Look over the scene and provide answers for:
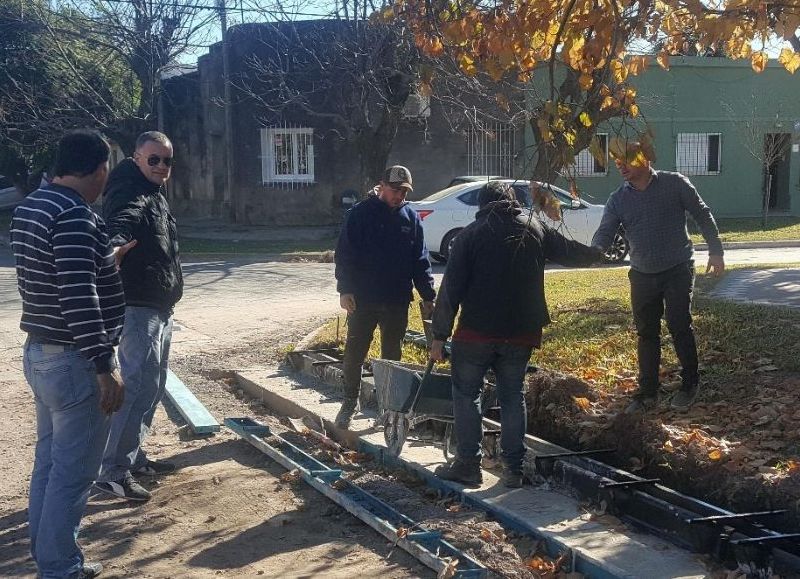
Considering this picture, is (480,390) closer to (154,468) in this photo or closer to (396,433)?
(396,433)

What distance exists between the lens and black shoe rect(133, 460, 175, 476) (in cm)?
650

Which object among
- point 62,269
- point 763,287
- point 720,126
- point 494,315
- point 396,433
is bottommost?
point 396,433

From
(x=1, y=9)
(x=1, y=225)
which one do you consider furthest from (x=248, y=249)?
(x=1, y=225)

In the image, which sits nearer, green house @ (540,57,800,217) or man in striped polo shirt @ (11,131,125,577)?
man in striped polo shirt @ (11,131,125,577)

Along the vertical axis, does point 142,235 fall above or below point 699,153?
below

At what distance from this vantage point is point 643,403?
686cm

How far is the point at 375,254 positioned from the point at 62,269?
3.04m

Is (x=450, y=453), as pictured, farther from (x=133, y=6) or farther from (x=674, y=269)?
(x=133, y=6)

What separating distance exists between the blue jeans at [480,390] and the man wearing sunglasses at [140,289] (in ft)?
6.05

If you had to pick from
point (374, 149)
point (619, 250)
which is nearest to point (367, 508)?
point (619, 250)

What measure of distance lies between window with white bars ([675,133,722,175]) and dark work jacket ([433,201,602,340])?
24789 millimetres

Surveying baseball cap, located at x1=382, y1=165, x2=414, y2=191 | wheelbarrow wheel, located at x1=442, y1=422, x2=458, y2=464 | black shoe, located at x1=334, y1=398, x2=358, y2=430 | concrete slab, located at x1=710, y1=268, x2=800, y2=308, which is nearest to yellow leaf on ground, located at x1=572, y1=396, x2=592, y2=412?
wheelbarrow wheel, located at x1=442, y1=422, x2=458, y2=464

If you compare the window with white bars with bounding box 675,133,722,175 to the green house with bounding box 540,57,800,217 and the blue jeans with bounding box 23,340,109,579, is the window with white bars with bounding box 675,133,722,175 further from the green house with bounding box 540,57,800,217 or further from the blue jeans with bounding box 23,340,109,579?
the blue jeans with bounding box 23,340,109,579

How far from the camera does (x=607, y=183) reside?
2842cm
